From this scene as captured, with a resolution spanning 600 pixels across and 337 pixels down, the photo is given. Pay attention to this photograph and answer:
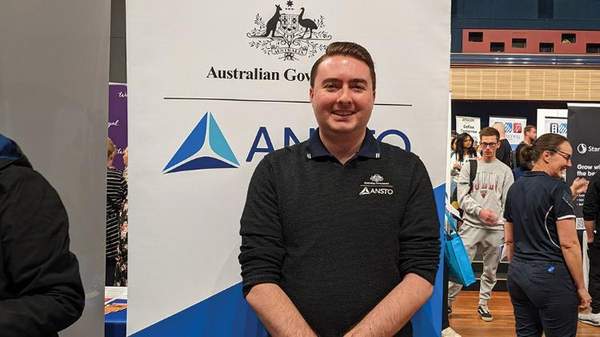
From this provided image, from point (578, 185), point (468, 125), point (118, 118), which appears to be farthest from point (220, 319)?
point (468, 125)

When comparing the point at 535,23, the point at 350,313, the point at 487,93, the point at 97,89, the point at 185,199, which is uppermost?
the point at 535,23

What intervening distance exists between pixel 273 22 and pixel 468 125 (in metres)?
6.55

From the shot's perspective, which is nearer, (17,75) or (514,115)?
(17,75)

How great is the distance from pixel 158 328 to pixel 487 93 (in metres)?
7.15

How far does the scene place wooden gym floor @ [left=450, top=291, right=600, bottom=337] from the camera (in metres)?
4.97

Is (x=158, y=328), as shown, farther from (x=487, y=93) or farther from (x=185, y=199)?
(x=487, y=93)

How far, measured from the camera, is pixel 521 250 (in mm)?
3213

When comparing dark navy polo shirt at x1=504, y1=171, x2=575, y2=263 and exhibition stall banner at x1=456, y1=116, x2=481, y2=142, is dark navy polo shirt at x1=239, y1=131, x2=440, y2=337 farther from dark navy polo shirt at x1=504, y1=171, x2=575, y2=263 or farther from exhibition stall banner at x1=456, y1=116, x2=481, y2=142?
exhibition stall banner at x1=456, y1=116, x2=481, y2=142

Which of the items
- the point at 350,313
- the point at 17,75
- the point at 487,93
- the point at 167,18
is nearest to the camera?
the point at 350,313

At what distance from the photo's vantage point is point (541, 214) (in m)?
3.11

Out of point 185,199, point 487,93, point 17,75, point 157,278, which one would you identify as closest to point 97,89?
point 17,75

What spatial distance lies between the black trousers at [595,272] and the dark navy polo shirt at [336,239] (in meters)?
3.80

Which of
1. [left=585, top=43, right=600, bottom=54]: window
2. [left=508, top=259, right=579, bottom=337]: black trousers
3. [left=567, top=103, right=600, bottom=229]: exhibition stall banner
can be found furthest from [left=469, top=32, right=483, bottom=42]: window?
[left=508, top=259, right=579, bottom=337]: black trousers

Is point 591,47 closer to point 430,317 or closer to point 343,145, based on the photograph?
point 430,317
